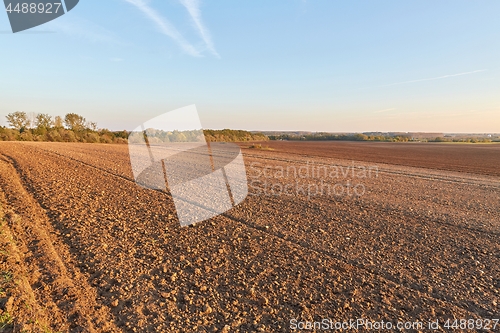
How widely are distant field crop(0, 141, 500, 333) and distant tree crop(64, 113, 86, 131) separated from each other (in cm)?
5579

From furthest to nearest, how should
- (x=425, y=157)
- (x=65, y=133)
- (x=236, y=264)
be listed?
(x=65, y=133)
(x=425, y=157)
(x=236, y=264)

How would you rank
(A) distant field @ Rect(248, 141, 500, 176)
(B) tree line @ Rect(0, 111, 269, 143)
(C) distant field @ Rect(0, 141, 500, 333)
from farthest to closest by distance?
(B) tree line @ Rect(0, 111, 269, 143) < (A) distant field @ Rect(248, 141, 500, 176) < (C) distant field @ Rect(0, 141, 500, 333)

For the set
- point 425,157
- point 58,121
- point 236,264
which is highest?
point 58,121

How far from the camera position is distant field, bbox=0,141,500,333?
311cm

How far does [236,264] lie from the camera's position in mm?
4312

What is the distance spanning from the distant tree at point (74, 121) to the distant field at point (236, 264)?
55790 mm

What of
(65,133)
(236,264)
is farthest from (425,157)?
(65,133)

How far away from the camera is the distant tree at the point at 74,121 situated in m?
54.7

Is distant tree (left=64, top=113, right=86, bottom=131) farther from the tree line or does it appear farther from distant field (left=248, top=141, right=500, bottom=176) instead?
distant field (left=248, top=141, right=500, bottom=176)

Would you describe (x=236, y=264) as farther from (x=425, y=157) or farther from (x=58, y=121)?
(x=58, y=121)

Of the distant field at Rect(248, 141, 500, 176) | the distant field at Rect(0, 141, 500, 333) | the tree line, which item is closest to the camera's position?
the distant field at Rect(0, 141, 500, 333)

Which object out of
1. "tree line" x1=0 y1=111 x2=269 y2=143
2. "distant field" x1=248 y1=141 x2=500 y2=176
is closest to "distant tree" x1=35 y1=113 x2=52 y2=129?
"tree line" x1=0 y1=111 x2=269 y2=143

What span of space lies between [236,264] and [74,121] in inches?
→ 2493

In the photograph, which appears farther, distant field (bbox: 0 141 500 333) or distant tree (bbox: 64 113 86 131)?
distant tree (bbox: 64 113 86 131)
